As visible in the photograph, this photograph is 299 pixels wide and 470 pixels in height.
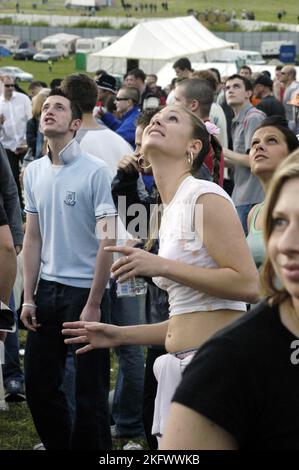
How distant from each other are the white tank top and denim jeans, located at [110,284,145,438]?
221 cm

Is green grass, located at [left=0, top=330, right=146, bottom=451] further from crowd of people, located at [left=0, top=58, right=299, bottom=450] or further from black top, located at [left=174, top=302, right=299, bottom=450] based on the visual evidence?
black top, located at [left=174, top=302, right=299, bottom=450]

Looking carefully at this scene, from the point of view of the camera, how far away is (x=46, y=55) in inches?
3469

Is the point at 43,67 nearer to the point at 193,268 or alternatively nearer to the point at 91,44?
the point at 91,44

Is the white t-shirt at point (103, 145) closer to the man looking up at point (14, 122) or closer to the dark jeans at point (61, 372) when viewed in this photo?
the dark jeans at point (61, 372)

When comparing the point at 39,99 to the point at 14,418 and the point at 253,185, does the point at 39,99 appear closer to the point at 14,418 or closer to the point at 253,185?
the point at 253,185

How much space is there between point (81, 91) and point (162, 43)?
28.1 meters

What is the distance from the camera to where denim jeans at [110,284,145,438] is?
600 centimetres

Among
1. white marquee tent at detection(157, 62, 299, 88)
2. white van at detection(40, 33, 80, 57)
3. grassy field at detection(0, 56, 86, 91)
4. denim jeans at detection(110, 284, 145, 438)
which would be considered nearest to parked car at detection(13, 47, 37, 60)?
grassy field at detection(0, 56, 86, 91)

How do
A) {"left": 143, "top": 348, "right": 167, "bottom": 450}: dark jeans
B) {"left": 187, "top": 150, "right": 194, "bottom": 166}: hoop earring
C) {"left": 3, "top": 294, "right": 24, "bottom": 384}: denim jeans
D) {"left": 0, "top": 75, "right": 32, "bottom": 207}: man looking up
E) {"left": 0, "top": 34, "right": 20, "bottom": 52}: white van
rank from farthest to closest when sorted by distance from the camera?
{"left": 0, "top": 34, "right": 20, "bottom": 52}: white van, {"left": 0, "top": 75, "right": 32, "bottom": 207}: man looking up, {"left": 3, "top": 294, "right": 24, "bottom": 384}: denim jeans, {"left": 143, "top": 348, "right": 167, "bottom": 450}: dark jeans, {"left": 187, "top": 150, "right": 194, "bottom": 166}: hoop earring

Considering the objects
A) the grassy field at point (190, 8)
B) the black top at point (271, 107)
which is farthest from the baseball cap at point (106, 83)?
the grassy field at point (190, 8)

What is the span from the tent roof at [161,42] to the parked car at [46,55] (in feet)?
163

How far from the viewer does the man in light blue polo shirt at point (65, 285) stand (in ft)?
16.3

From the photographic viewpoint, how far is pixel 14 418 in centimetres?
636
